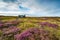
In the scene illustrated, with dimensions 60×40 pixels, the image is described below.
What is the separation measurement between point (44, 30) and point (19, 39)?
2996mm

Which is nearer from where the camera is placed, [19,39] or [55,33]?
[19,39]

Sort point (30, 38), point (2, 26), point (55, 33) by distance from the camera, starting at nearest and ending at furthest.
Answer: point (30, 38) < point (55, 33) < point (2, 26)

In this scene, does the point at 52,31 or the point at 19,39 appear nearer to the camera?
the point at 19,39

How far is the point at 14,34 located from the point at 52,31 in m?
3.85

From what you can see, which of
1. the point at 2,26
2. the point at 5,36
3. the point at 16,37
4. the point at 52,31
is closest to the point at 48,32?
the point at 52,31

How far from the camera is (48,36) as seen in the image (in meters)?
14.9

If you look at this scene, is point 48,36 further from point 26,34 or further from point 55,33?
point 26,34

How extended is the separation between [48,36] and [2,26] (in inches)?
256

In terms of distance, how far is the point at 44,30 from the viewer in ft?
52.8

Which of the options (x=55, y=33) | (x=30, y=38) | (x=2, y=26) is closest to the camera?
(x=30, y=38)

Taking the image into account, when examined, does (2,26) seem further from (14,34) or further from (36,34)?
(36,34)

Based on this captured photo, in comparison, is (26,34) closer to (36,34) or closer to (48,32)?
(36,34)

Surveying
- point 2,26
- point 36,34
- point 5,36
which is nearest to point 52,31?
point 36,34

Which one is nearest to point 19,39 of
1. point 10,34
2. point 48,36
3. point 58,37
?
point 10,34
